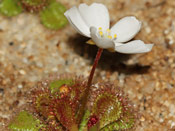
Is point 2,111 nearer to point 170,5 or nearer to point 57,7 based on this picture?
point 57,7

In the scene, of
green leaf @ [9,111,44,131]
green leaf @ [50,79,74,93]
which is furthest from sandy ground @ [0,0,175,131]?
green leaf @ [50,79,74,93]

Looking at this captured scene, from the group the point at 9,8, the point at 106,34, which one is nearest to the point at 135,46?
the point at 106,34

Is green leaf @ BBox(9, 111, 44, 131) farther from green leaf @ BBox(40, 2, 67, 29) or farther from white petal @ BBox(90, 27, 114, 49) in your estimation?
green leaf @ BBox(40, 2, 67, 29)

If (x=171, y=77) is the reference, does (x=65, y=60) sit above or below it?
above

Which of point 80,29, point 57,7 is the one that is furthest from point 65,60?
point 80,29

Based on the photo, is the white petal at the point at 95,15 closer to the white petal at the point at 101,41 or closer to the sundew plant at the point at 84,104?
the sundew plant at the point at 84,104

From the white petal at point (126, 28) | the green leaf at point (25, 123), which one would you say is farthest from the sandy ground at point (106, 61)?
the white petal at point (126, 28)

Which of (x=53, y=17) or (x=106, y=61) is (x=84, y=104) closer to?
(x=106, y=61)
